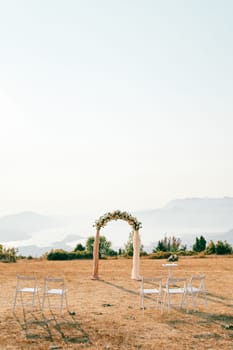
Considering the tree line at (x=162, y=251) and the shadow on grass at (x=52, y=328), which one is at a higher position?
the tree line at (x=162, y=251)

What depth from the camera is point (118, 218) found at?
16297 mm

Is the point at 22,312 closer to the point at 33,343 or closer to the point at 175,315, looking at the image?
the point at 33,343

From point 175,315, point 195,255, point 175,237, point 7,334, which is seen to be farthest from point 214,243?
point 7,334

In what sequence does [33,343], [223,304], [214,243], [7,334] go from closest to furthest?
[33,343] < [7,334] < [223,304] < [214,243]

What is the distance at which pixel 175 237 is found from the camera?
33.5 meters

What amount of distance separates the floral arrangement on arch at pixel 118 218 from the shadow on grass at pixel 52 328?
7.05m

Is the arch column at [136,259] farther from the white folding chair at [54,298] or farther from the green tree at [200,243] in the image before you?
Result: the green tree at [200,243]

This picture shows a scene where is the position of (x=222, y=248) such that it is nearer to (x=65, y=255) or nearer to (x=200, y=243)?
(x=65, y=255)

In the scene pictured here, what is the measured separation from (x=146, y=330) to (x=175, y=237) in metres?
26.2

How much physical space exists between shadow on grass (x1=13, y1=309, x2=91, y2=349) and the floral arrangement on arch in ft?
23.1

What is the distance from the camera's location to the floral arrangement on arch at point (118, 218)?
1602 centimetres

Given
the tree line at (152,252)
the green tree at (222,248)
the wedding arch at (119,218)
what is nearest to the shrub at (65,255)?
the tree line at (152,252)

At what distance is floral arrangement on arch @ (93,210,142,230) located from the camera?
52.5 feet

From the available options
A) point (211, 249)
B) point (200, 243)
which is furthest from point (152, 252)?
point (200, 243)
